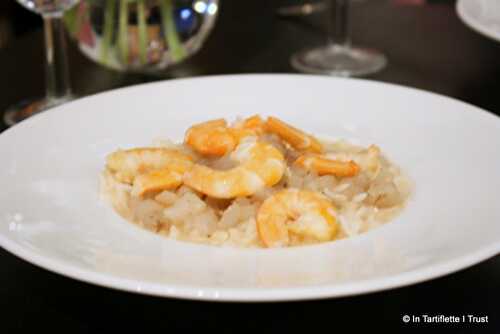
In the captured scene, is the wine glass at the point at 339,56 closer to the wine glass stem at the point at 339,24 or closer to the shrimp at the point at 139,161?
the wine glass stem at the point at 339,24

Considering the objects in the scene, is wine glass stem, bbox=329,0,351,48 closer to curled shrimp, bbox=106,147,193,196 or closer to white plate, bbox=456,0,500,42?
white plate, bbox=456,0,500,42

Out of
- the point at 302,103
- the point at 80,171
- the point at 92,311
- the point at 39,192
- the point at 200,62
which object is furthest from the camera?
the point at 200,62

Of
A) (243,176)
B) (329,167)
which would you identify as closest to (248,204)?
(243,176)

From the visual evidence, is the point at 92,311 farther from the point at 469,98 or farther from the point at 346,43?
the point at 346,43

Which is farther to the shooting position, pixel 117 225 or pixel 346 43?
pixel 346 43

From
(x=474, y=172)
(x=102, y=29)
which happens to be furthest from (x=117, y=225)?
(x=102, y=29)

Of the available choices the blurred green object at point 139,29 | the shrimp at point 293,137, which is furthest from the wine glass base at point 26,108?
the shrimp at point 293,137

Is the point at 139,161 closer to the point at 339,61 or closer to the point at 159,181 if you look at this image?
the point at 159,181
